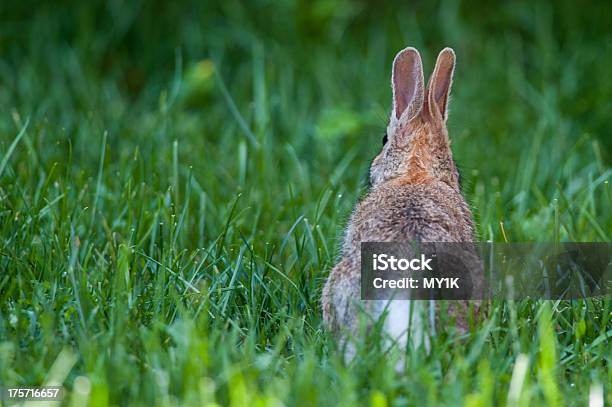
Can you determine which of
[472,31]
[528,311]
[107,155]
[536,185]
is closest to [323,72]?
[472,31]

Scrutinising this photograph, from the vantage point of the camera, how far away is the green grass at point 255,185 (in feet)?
9.37

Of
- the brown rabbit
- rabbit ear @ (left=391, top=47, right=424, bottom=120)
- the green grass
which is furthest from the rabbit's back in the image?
rabbit ear @ (left=391, top=47, right=424, bottom=120)

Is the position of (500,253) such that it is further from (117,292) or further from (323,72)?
(323,72)

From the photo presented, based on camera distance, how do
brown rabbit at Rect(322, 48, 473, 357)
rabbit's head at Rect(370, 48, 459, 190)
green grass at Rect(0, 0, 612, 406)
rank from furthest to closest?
1. rabbit's head at Rect(370, 48, 459, 190)
2. brown rabbit at Rect(322, 48, 473, 357)
3. green grass at Rect(0, 0, 612, 406)

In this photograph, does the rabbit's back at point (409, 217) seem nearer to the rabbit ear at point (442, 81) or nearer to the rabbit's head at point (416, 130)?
the rabbit's head at point (416, 130)

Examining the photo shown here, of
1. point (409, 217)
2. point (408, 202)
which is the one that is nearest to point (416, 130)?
point (408, 202)

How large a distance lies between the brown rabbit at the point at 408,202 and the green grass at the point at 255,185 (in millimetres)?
109

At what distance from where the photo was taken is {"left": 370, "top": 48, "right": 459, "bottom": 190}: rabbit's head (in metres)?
3.70

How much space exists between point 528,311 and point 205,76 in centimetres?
310

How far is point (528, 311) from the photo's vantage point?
3.52m

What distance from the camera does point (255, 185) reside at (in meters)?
5.01

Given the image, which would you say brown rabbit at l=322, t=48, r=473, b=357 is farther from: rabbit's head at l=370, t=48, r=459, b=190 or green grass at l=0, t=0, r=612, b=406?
green grass at l=0, t=0, r=612, b=406

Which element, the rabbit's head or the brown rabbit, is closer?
the brown rabbit

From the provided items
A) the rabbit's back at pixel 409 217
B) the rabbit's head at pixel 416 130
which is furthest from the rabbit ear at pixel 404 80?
the rabbit's back at pixel 409 217
